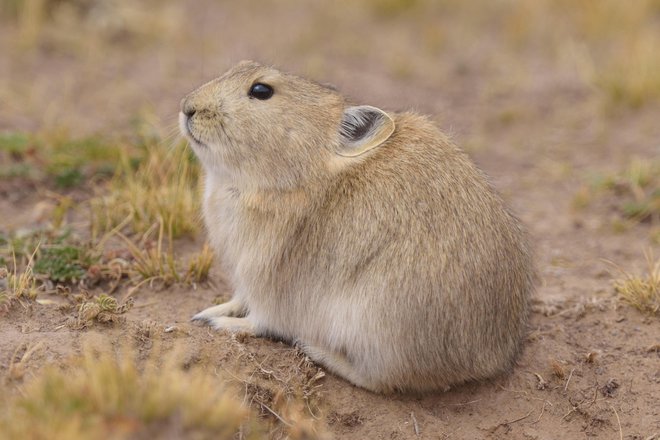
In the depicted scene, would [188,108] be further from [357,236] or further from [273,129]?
[357,236]

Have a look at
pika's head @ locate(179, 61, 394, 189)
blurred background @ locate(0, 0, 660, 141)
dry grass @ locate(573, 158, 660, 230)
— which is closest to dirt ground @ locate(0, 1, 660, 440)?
blurred background @ locate(0, 0, 660, 141)

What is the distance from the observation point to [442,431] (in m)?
4.91

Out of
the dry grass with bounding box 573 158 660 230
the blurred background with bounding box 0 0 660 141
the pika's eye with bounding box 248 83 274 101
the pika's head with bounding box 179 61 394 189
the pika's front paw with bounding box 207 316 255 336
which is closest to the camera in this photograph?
the pika's head with bounding box 179 61 394 189

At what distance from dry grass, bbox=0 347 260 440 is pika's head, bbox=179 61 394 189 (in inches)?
68.7

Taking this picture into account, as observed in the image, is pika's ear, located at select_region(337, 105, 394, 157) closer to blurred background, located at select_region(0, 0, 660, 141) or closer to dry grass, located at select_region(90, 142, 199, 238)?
dry grass, located at select_region(90, 142, 199, 238)

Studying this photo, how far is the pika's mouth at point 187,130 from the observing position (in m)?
4.95

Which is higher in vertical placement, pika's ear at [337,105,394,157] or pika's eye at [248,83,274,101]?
pika's eye at [248,83,274,101]

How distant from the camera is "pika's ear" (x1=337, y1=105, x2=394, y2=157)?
502 cm

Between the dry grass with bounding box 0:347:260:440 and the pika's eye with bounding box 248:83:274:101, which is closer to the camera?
the dry grass with bounding box 0:347:260:440

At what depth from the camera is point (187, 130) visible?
16.3 ft

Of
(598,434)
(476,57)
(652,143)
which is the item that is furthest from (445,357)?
(476,57)

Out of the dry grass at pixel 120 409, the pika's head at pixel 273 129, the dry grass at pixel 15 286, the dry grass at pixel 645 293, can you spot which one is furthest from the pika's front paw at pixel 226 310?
the dry grass at pixel 645 293

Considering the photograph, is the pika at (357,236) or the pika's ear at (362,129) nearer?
the pika at (357,236)

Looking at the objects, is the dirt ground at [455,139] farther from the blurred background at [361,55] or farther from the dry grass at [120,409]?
the dry grass at [120,409]
